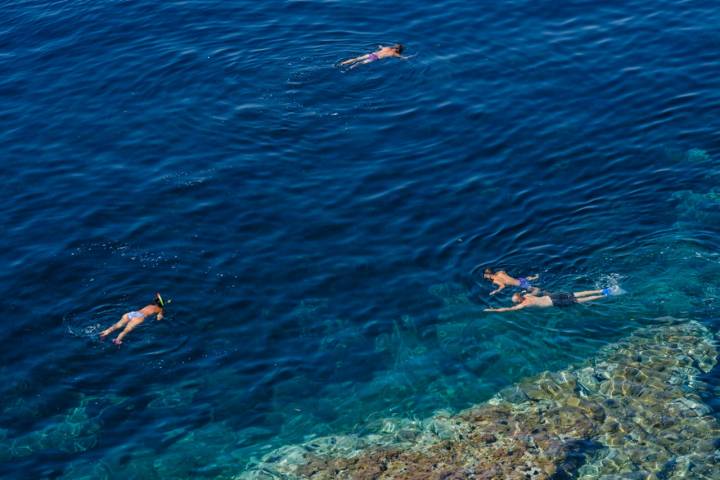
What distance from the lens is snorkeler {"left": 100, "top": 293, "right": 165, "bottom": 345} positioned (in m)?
29.7

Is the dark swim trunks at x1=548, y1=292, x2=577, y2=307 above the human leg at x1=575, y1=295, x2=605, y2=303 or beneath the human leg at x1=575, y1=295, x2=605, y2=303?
above

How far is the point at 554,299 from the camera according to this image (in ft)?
97.1

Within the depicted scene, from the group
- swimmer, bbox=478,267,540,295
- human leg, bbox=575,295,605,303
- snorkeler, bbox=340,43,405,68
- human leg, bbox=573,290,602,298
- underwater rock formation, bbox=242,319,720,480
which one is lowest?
underwater rock formation, bbox=242,319,720,480

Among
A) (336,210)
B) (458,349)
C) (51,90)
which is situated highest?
(51,90)

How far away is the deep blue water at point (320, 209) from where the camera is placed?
2797 centimetres

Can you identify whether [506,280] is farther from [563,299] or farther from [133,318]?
[133,318]

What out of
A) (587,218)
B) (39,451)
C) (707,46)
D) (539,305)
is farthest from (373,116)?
(39,451)

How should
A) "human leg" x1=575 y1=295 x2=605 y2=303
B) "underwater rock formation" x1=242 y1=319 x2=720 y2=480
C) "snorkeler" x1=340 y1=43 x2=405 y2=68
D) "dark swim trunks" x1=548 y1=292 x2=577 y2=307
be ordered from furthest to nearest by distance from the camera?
1. "snorkeler" x1=340 y1=43 x2=405 y2=68
2. "human leg" x1=575 y1=295 x2=605 y2=303
3. "dark swim trunks" x1=548 y1=292 x2=577 y2=307
4. "underwater rock formation" x1=242 y1=319 x2=720 y2=480

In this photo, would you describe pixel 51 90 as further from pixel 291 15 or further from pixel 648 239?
pixel 648 239

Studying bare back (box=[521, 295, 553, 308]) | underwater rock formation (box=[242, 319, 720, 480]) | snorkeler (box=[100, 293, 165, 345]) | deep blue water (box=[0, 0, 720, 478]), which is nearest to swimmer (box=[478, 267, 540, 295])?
bare back (box=[521, 295, 553, 308])

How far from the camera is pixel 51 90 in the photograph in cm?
4391

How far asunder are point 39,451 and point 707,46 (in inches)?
1355

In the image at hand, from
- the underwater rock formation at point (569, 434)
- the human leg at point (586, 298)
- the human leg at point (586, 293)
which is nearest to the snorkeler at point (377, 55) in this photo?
the human leg at point (586, 293)

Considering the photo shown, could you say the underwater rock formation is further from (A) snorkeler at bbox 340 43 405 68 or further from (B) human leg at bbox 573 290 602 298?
(A) snorkeler at bbox 340 43 405 68
